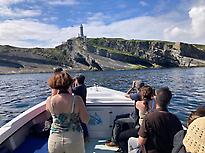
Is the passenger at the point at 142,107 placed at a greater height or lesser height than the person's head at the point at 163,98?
lesser

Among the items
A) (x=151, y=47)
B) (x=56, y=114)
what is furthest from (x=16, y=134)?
(x=151, y=47)

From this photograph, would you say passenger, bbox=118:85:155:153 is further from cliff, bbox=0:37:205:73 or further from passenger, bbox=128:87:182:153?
cliff, bbox=0:37:205:73

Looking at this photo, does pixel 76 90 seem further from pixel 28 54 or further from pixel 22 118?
pixel 28 54

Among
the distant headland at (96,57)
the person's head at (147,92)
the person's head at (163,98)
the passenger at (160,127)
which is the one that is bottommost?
the distant headland at (96,57)

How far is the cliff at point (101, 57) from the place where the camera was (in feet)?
531

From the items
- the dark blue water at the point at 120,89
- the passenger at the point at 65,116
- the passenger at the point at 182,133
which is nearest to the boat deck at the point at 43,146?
the passenger at the point at 65,116

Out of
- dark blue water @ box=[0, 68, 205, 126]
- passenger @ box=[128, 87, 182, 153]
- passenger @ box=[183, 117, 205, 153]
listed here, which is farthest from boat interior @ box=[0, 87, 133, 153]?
dark blue water @ box=[0, 68, 205, 126]

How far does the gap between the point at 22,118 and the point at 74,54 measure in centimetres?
16502

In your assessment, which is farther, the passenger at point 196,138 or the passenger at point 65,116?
the passenger at point 65,116

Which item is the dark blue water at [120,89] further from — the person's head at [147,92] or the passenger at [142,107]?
the person's head at [147,92]

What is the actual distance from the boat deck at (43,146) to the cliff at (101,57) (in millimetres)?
142635

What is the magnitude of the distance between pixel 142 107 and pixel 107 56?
16102 centimetres

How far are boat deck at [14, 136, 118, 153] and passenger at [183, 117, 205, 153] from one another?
3849mm

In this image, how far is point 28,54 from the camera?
595 ft
